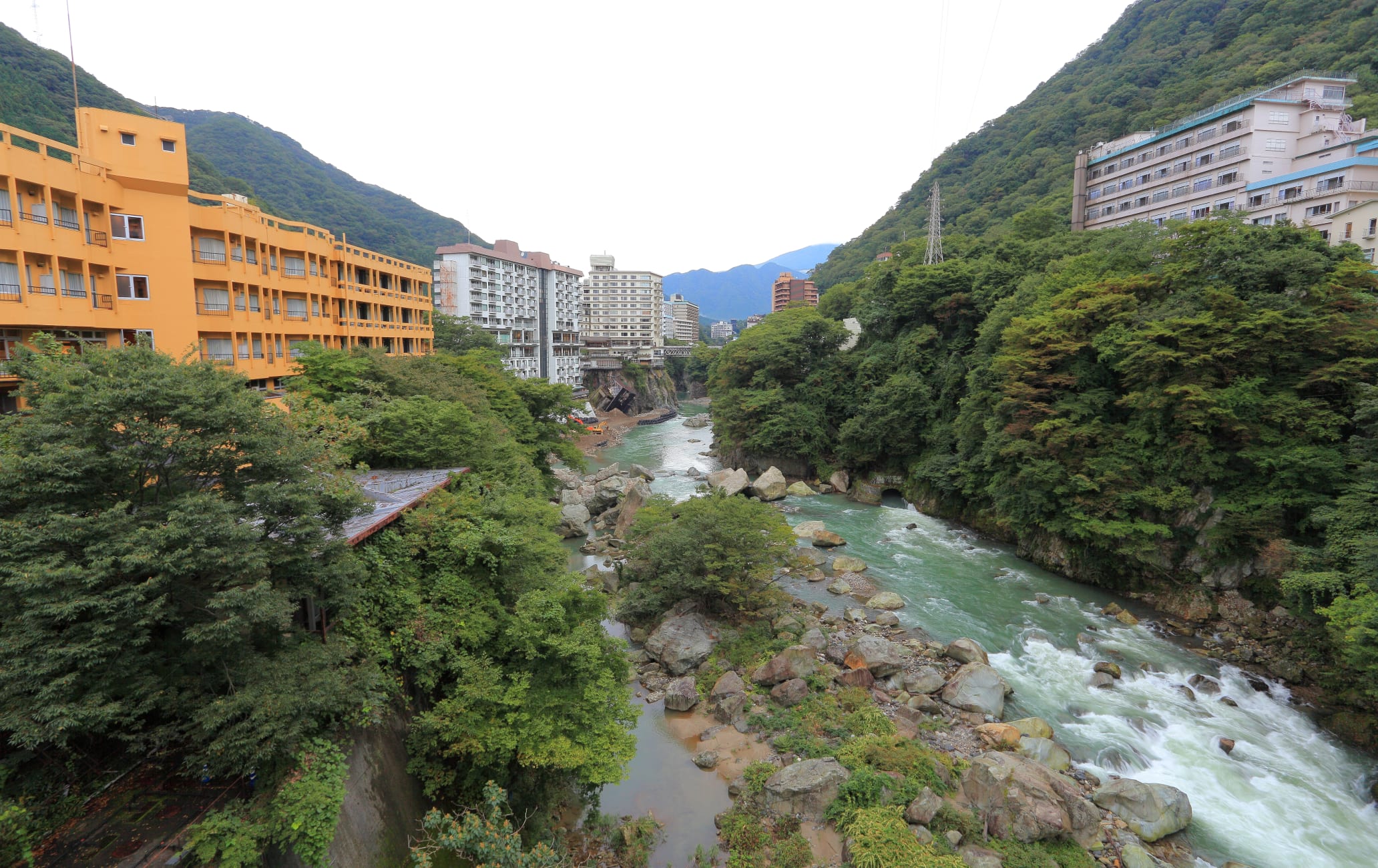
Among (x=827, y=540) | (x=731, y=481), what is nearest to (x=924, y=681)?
(x=827, y=540)

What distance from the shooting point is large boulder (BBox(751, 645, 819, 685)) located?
15422 millimetres

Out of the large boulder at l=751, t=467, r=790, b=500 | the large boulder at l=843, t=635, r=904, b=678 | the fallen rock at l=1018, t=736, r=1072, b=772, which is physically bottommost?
the fallen rock at l=1018, t=736, r=1072, b=772

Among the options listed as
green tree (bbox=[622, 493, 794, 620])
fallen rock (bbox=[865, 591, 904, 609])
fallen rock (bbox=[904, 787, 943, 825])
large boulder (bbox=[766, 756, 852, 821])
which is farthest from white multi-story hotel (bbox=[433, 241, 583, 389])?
fallen rock (bbox=[904, 787, 943, 825])

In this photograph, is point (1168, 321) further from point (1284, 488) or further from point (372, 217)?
point (372, 217)

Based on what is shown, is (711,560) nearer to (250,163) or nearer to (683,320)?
(250,163)

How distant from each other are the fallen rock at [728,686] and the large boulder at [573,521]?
12238 millimetres

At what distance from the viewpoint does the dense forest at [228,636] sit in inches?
226

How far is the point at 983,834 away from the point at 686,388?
90.0 metres

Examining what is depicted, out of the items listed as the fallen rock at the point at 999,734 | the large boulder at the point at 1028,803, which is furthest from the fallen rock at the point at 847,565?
the large boulder at the point at 1028,803

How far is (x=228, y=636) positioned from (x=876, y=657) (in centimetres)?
1444

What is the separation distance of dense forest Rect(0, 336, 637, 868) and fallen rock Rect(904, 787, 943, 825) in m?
5.45

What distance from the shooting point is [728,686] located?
15211mm

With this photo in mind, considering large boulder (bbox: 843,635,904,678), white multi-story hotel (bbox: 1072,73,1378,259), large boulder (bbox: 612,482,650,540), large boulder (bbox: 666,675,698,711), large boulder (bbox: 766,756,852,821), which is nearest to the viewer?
large boulder (bbox: 766,756,852,821)

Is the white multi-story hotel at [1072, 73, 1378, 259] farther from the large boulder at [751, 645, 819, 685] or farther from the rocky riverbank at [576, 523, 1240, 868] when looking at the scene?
the large boulder at [751, 645, 819, 685]
